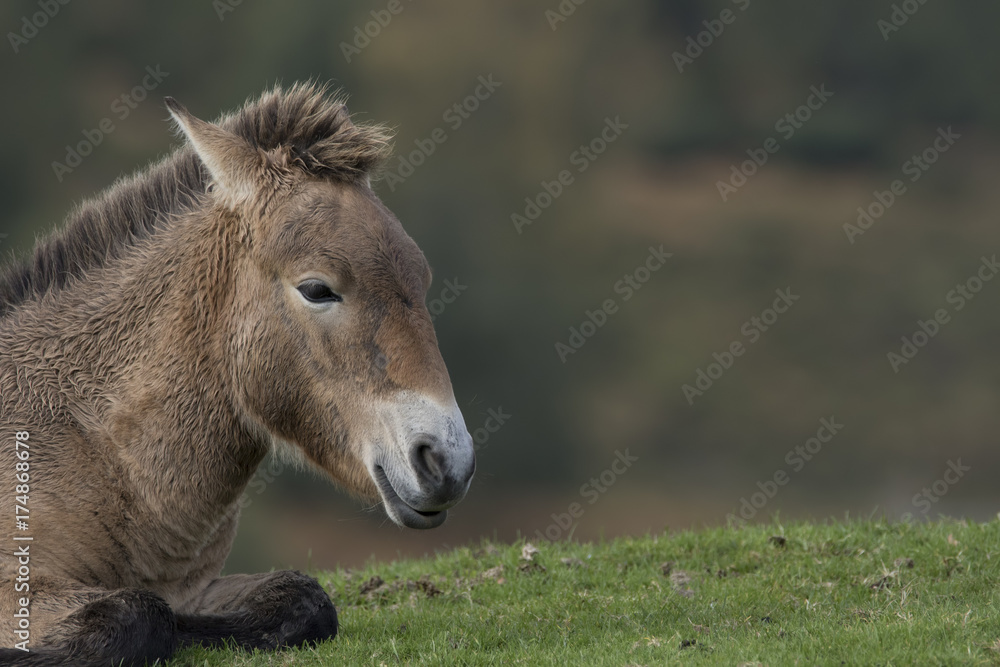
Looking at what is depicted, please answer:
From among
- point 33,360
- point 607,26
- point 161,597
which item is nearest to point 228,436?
point 161,597

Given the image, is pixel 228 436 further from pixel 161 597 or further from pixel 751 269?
pixel 751 269

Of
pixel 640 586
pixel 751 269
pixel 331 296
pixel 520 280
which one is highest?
pixel 751 269

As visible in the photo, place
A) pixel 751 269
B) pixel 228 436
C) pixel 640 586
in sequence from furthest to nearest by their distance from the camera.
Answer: pixel 751 269 < pixel 640 586 < pixel 228 436

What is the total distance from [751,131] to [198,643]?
50.3 meters

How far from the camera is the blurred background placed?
37469 mm

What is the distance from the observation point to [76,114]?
4312 cm

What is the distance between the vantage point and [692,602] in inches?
263
